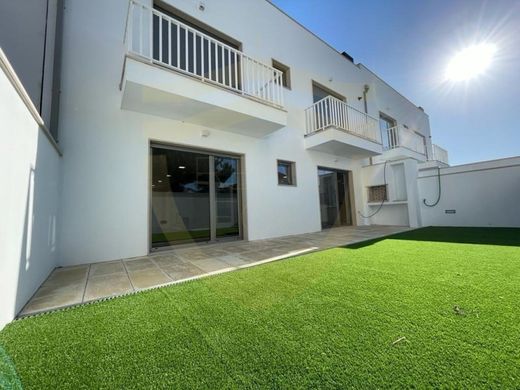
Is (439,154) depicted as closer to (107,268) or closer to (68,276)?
(107,268)

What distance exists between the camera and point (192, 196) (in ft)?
13.8

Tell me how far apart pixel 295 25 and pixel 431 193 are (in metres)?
6.87

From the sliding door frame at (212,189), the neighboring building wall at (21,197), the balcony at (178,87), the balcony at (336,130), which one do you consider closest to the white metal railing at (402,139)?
the balcony at (336,130)

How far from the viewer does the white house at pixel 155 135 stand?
A: 204cm

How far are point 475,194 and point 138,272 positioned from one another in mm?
8416

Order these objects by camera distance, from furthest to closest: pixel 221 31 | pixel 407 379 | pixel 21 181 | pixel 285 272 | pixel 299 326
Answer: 1. pixel 221 31
2. pixel 285 272
3. pixel 21 181
4. pixel 299 326
5. pixel 407 379

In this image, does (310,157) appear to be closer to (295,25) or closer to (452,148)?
(295,25)

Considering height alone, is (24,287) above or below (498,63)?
below

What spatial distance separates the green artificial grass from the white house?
73cm

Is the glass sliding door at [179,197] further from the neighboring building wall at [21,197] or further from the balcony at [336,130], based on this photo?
the balcony at [336,130]

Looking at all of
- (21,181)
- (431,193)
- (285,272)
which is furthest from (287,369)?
(431,193)

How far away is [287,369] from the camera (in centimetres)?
97

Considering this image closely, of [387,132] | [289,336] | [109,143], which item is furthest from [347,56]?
[289,336]

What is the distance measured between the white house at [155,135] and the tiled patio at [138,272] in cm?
17
